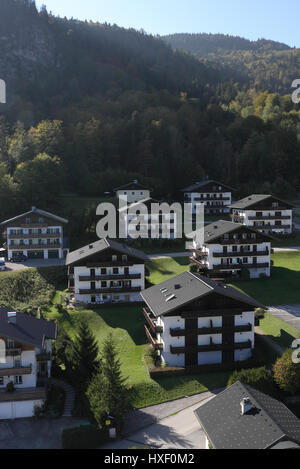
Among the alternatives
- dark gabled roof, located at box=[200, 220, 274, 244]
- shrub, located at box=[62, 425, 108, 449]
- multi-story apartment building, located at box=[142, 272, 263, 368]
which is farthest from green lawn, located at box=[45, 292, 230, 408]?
dark gabled roof, located at box=[200, 220, 274, 244]

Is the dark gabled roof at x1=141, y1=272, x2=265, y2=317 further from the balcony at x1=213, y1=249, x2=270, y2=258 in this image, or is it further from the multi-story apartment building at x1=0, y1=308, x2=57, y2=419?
the balcony at x1=213, y1=249, x2=270, y2=258

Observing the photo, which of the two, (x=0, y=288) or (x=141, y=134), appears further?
(x=141, y=134)

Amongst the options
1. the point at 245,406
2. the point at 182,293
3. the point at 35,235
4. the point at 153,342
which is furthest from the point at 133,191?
the point at 245,406

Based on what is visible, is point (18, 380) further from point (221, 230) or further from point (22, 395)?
point (221, 230)

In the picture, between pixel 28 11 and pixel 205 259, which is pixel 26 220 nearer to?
pixel 205 259

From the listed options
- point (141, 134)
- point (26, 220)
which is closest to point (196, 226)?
point (26, 220)

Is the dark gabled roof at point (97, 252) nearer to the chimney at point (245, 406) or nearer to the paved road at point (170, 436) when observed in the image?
the paved road at point (170, 436)

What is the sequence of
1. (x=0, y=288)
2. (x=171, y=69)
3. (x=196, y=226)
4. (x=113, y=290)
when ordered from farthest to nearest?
(x=171, y=69) < (x=196, y=226) < (x=0, y=288) < (x=113, y=290)
